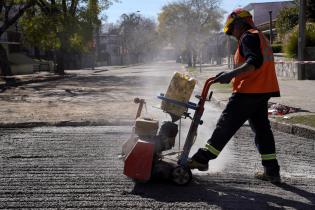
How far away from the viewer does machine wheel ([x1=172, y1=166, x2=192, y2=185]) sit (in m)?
5.04

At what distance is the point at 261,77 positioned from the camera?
5.02 meters

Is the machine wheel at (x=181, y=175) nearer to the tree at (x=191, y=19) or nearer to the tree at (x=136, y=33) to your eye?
the tree at (x=191, y=19)

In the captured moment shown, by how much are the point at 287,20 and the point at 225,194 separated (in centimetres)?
2657

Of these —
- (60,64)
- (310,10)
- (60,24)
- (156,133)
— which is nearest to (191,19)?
(60,64)

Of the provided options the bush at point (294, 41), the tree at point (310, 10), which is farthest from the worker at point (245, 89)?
the tree at point (310, 10)

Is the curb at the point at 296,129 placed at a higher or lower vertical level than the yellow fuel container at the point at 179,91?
lower

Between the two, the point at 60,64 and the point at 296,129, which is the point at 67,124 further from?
the point at 60,64

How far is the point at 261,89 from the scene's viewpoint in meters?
5.05

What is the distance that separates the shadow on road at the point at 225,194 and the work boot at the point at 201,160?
0.19m

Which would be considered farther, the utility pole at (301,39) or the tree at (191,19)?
the tree at (191,19)

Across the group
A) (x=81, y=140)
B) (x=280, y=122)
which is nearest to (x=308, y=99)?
(x=280, y=122)

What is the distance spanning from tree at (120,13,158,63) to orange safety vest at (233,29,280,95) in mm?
91929

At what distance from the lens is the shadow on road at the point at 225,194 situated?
14.8 feet

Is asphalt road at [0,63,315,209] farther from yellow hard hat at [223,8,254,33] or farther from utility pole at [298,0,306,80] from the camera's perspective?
utility pole at [298,0,306,80]
